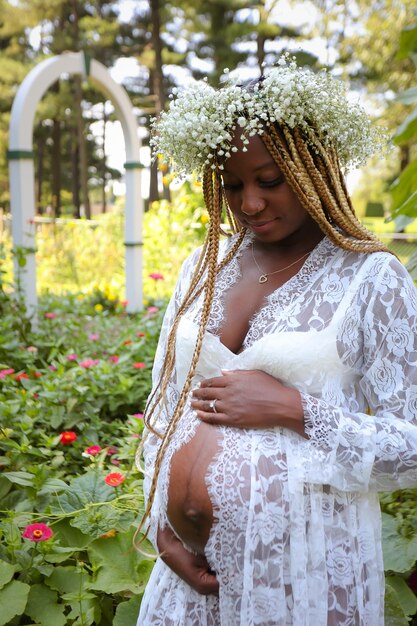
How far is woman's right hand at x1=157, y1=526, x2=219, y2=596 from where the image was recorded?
148 centimetres

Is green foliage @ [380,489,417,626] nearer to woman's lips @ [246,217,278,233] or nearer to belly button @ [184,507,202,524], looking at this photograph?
belly button @ [184,507,202,524]

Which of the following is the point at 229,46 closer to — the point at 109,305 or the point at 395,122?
the point at 395,122

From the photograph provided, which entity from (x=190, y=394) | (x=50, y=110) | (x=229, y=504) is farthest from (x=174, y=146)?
(x=50, y=110)

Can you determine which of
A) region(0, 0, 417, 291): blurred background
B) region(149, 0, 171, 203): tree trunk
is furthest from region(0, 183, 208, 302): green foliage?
region(149, 0, 171, 203): tree trunk

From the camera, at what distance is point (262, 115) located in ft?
5.02

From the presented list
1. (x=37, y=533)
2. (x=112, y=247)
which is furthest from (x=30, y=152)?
(x=112, y=247)

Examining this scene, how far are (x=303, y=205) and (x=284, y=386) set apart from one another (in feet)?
1.40

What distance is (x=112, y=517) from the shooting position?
7.38ft

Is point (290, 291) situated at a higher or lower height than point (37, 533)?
higher

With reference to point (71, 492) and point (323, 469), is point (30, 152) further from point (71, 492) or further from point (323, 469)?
point (323, 469)

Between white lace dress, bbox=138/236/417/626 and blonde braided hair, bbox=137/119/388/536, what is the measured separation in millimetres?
93

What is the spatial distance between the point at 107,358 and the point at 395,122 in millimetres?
15952

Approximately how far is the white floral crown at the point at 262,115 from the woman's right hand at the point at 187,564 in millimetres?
899

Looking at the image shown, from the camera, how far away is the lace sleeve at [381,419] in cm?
142
